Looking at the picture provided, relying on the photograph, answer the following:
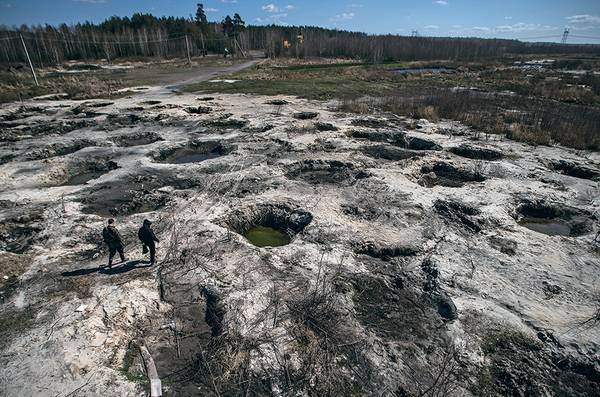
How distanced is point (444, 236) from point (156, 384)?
7516mm

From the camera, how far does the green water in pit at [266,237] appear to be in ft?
29.4

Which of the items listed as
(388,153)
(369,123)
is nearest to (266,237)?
(388,153)

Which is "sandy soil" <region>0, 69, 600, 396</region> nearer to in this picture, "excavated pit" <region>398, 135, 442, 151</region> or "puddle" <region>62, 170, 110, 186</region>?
"puddle" <region>62, 170, 110, 186</region>

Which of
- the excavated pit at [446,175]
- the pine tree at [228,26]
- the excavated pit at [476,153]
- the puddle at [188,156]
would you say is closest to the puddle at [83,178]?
the puddle at [188,156]

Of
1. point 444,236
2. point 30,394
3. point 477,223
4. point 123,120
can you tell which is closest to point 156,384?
point 30,394

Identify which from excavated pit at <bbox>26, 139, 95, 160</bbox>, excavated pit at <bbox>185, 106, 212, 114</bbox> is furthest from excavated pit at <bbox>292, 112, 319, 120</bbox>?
excavated pit at <bbox>26, 139, 95, 160</bbox>

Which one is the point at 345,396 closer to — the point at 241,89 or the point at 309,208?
the point at 309,208

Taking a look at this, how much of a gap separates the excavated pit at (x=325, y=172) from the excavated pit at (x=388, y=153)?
83.2 inches

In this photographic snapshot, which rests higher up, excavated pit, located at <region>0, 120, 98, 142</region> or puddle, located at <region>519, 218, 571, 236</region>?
excavated pit, located at <region>0, 120, 98, 142</region>

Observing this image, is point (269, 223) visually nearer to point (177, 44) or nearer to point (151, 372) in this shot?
point (151, 372)

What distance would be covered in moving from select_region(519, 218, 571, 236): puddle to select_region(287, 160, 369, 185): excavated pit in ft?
17.3

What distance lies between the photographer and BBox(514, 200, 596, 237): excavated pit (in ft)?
31.8

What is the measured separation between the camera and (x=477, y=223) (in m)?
9.52

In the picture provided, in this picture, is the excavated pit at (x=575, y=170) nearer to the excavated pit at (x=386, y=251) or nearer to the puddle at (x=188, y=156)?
the excavated pit at (x=386, y=251)
